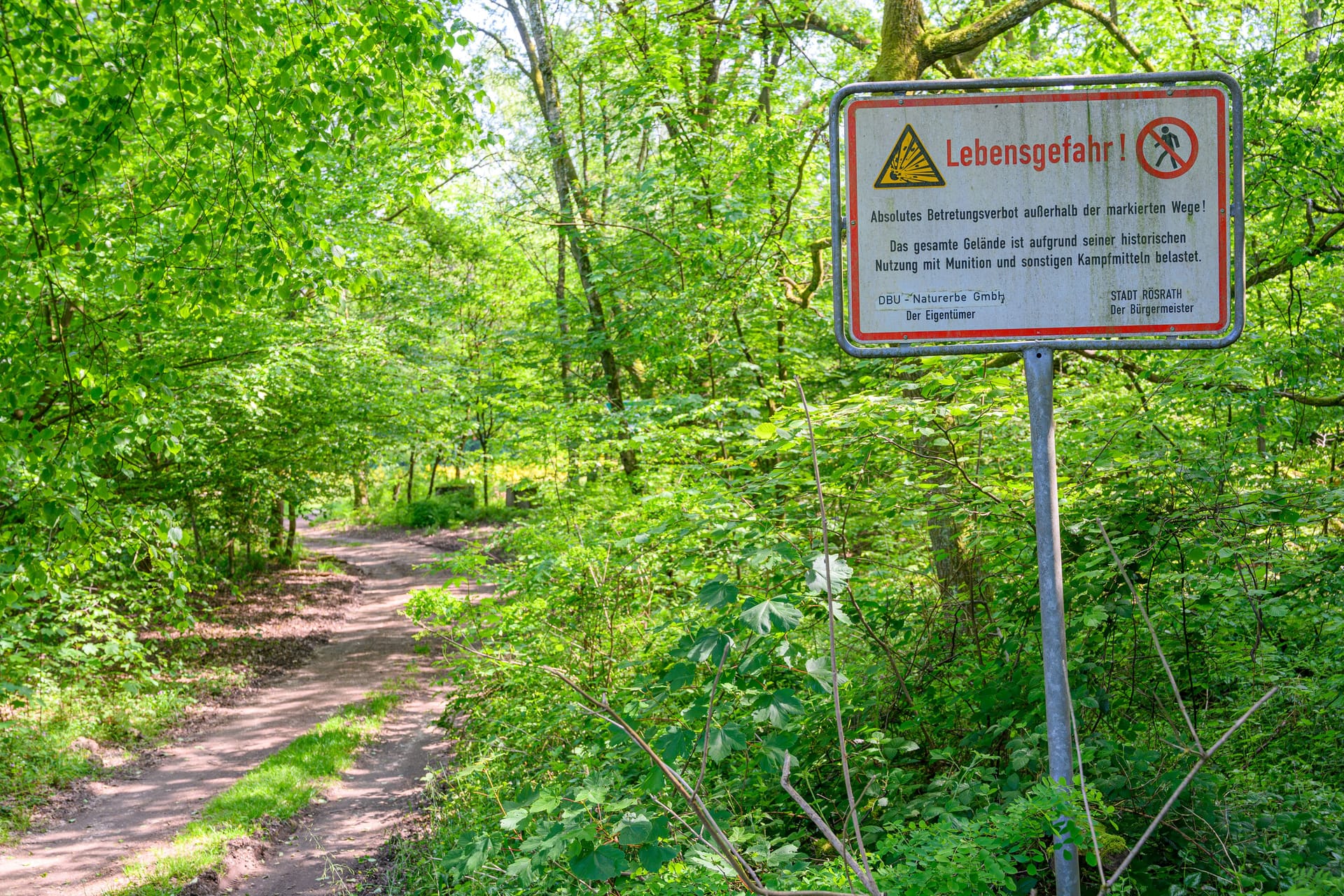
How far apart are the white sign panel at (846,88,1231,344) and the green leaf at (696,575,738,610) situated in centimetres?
91

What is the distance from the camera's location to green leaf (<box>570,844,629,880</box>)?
2205 mm

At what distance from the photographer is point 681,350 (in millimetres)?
8500

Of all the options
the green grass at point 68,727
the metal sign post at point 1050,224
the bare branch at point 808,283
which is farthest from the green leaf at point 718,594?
the green grass at point 68,727

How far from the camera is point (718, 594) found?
8.29 feet

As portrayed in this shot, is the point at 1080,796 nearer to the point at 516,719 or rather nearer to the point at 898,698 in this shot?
the point at 898,698

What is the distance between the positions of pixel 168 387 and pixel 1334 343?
7.80 m

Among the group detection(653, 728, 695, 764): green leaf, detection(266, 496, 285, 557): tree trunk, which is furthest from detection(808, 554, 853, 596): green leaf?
detection(266, 496, 285, 557): tree trunk

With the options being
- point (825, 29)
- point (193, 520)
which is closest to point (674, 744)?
point (825, 29)

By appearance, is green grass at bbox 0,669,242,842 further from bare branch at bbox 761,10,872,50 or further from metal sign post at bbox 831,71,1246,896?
bare branch at bbox 761,10,872,50

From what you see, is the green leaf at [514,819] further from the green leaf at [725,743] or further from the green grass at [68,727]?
the green grass at [68,727]

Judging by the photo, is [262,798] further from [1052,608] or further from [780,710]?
[1052,608]

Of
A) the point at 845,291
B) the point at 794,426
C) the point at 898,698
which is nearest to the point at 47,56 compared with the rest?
the point at 794,426

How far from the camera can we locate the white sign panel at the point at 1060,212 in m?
2.11

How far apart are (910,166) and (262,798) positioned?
8302 mm
